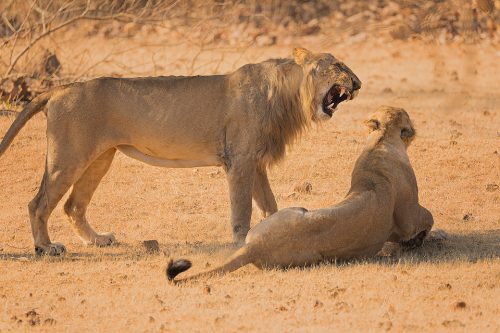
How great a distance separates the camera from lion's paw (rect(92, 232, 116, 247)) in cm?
810

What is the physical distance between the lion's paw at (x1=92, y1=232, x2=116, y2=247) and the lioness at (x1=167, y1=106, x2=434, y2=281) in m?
1.82

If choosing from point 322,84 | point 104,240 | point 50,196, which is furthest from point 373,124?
point 50,196

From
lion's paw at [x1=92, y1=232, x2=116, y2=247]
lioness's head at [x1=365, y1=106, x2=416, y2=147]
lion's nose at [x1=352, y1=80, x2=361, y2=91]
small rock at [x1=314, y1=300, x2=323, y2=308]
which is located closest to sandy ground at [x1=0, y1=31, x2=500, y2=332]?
small rock at [x1=314, y1=300, x2=323, y2=308]

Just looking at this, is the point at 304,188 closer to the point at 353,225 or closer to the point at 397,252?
the point at 397,252

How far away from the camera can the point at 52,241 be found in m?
8.30

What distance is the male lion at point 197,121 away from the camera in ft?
25.0

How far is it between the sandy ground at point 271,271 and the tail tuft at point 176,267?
101 mm

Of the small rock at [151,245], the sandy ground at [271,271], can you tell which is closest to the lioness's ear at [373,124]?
the sandy ground at [271,271]

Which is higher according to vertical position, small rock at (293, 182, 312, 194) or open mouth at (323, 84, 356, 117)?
open mouth at (323, 84, 356, 117)

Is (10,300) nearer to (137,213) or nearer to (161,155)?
(161,155)

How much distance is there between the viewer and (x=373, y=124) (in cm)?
782

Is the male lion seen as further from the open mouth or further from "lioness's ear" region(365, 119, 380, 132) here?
"lioness's ear" region(365, 119, 380, 132)

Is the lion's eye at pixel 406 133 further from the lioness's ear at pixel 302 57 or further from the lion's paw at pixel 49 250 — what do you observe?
the lion's paw at pixel 49 250

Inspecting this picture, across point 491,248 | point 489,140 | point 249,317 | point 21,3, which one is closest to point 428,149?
point 489,140
